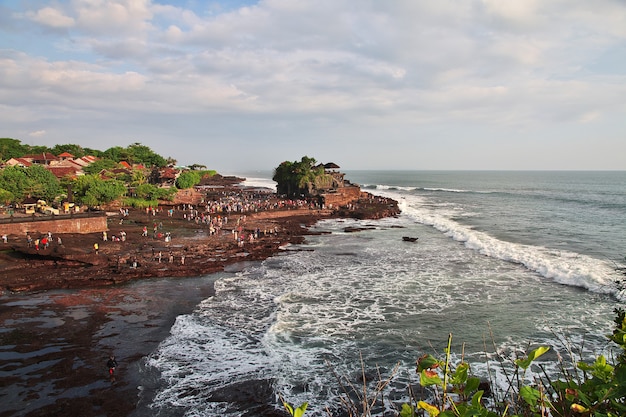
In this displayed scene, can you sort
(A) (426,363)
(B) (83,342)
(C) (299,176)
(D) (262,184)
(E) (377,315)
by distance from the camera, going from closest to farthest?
(A) (426,363) → (B) (83,342) → (E) (377,315) → (C) (299,176) → (D) (262,184)

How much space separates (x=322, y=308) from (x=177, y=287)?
8.20m

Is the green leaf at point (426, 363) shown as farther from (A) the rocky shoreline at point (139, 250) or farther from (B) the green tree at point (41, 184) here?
(B) the green tree at point (41, 184)

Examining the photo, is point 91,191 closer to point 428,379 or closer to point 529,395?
point 428,379

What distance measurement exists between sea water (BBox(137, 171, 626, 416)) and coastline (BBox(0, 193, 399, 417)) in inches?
38.7

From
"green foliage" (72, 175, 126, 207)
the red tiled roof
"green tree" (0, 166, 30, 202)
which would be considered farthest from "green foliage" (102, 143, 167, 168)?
"green tree" (0, 166, 30, 202)

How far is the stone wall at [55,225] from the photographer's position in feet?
90.8

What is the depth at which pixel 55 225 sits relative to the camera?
29.2m

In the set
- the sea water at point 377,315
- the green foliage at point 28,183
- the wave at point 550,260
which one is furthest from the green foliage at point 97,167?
the wave at point 550,260

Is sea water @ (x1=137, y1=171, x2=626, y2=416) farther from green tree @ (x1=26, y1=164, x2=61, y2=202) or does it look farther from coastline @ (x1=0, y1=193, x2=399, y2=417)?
green tree @ (x1=26, y1=164, x2=61, y2=202)

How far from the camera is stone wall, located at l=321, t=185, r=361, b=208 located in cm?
5488

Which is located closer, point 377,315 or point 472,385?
point 472,385

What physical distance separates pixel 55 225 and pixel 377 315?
25.7 metres

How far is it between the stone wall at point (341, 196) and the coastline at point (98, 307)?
812 inches

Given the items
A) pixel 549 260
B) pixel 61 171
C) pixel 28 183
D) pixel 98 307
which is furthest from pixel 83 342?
pixel 61 171
